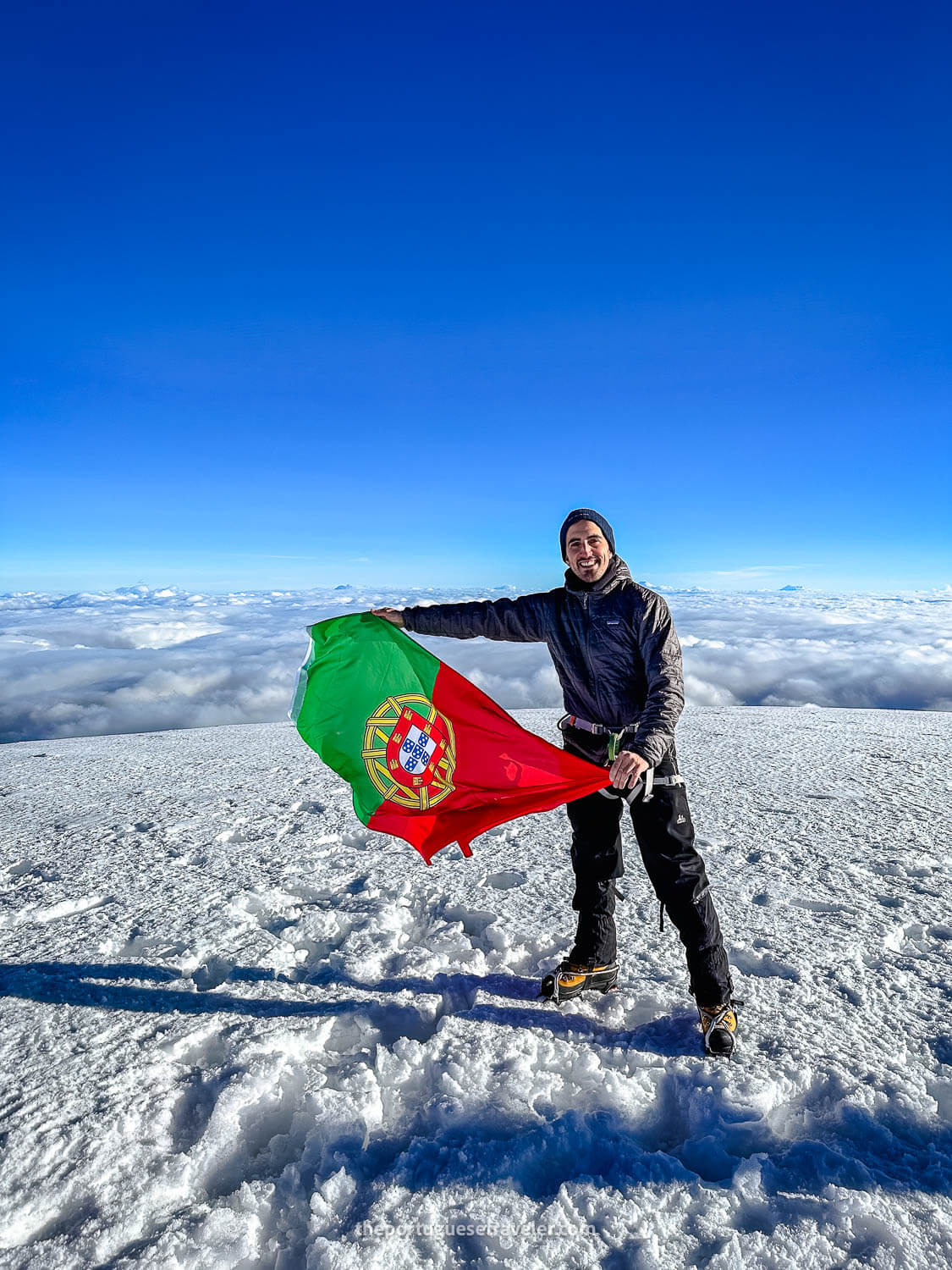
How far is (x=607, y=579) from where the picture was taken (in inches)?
105

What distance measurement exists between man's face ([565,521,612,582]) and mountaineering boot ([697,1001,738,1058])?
1869 millimetres

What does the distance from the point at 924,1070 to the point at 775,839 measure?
2678 millimetres

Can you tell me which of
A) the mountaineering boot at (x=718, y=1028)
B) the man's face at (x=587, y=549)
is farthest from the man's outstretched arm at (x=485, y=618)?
the mountaineering boot at (x=718, y=1028)

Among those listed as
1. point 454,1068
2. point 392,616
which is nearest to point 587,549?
point 392,616

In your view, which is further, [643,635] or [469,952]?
[469,952]

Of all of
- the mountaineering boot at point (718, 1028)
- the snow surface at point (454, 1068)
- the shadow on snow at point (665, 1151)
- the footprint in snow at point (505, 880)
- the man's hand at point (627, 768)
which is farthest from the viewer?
the footprint in snow at point (505, 880)

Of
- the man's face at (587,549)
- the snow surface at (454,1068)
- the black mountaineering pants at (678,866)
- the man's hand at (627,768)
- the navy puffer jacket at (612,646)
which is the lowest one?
the snow surface at (454,1068)

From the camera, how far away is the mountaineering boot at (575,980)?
291cm

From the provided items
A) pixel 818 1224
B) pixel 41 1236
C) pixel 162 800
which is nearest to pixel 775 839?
pixel 818 1224

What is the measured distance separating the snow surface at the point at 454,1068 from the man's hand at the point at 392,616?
5.92 feet

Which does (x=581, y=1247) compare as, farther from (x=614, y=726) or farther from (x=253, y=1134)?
(x=614, y=726)

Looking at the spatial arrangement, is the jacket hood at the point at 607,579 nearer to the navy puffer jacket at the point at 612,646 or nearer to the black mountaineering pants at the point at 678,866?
the navy puffer jacket at the point at 612,646

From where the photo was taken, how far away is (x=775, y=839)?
5.03 meters

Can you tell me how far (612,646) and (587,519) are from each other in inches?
21.8
